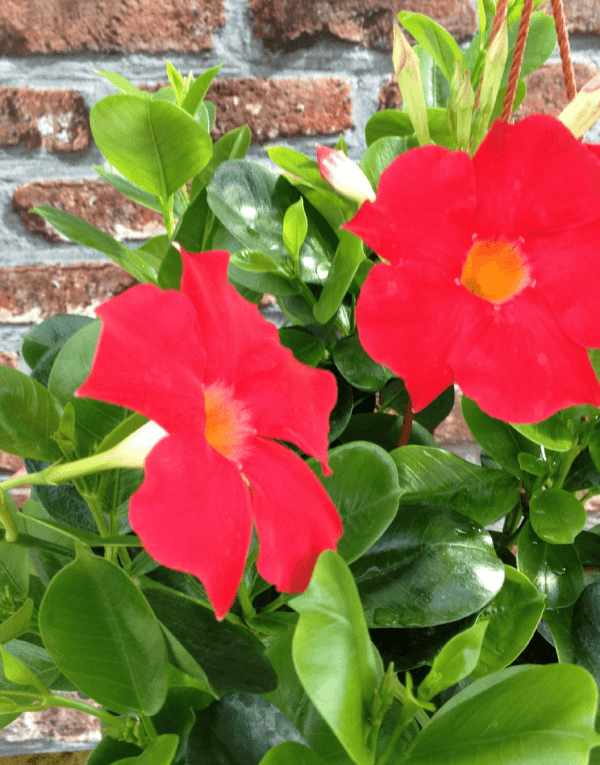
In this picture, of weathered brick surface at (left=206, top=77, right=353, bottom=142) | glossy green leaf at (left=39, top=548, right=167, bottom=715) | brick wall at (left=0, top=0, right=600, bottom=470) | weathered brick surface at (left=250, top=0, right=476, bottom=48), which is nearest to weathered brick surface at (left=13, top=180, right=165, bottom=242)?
brick wall at (left=0, top=0, right=600, bottom=470)

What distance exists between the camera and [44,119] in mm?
678

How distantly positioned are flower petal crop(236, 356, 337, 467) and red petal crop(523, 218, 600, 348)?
114 millimetres

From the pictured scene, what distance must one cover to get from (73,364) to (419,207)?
17 cm

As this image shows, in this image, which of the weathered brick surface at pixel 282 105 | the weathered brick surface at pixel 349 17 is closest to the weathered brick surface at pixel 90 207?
the weathered brick surface at pixel 282 105

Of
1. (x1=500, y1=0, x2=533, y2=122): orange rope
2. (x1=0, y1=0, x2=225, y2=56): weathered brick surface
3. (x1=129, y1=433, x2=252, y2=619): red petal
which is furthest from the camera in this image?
(x1=0, y1=0, x2=225, y2=56): weathered brick surface

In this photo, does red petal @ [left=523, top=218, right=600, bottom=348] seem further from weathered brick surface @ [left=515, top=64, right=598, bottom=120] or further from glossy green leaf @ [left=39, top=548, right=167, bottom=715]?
weathered brick surface @ [left=515, top=64, right=598, bottom=120]

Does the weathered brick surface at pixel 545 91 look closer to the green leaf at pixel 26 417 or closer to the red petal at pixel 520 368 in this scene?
the red petal at pixel 520 368

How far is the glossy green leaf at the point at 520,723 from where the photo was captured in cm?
18

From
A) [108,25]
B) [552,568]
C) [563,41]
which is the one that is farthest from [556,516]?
[108,25]

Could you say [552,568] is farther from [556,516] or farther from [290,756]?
[290,756]

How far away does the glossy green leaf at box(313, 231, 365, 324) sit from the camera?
0.91 feet

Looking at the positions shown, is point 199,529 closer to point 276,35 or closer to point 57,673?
point 57,673

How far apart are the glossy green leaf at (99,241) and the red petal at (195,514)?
0.64ft

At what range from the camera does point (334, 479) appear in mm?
267
